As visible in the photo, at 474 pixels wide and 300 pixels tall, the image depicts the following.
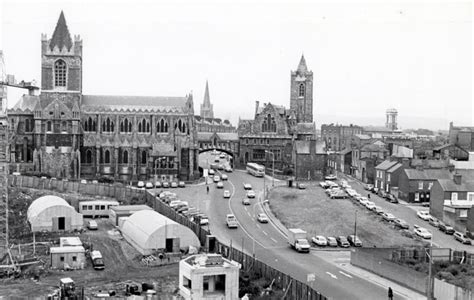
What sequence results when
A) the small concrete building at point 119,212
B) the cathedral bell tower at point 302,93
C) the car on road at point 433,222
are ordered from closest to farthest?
the small concrete building at point 119,212
the car on road at point 433,222
the cathedral bell tower at point 302,93

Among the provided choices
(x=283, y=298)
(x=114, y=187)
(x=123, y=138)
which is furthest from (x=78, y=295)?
(x=123, y=138)

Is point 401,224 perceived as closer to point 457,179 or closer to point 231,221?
point 457,179

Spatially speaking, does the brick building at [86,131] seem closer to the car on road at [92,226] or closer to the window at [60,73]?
the window at [60,73]

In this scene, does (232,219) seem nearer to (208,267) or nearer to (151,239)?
(151,239)

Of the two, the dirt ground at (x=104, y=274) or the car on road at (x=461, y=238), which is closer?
the dirt ground at (x=104, y=274)

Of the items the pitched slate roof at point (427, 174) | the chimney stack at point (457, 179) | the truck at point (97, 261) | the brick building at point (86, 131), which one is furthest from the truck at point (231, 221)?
the brick building at point (86, 131)

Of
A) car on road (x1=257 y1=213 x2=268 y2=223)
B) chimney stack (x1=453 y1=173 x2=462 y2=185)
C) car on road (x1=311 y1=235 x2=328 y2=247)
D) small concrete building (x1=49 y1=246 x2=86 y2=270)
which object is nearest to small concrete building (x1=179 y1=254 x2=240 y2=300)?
small concrete building (x1=49 y1=246 x2=86 y2=270)
